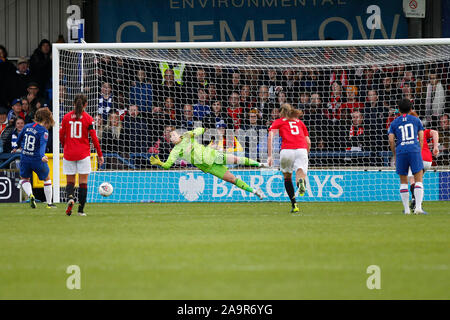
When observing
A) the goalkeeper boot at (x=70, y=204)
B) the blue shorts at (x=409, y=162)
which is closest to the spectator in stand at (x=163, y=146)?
the goalkeeper boot at (x=70, y=204)

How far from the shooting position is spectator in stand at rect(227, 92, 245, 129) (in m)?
17.2

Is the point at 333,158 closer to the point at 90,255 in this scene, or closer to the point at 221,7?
the point at 221,7

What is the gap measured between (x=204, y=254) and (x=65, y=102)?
10841 millimetres

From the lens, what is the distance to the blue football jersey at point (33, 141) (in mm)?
14359

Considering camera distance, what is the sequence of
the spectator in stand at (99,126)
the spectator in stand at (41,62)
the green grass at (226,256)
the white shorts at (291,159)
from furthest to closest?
the spectator in stand at (41,62), the spectator in stand at (99,126), the white shorts at (291,159), the green grass at (226,256)

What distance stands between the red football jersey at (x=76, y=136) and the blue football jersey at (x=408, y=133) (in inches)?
191

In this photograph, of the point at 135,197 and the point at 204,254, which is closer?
the point at 204,254

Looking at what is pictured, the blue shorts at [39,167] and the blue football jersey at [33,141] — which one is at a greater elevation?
the blue football jersey at [33,141]

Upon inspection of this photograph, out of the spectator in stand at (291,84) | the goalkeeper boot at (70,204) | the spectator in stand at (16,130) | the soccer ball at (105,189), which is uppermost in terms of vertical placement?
the spectator in stand at (291,84)

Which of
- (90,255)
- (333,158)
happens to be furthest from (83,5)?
(90,255)

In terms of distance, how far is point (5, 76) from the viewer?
766 inches

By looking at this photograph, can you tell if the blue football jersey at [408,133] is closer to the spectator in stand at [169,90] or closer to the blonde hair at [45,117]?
the blonde hair at [45,117]

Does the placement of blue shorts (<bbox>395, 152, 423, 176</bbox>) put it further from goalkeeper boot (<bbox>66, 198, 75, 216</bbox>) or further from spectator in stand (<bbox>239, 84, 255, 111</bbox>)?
spectator in stand (<bbox>239, 84, 255, 111</bbox>)

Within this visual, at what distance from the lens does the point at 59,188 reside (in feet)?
52.1
